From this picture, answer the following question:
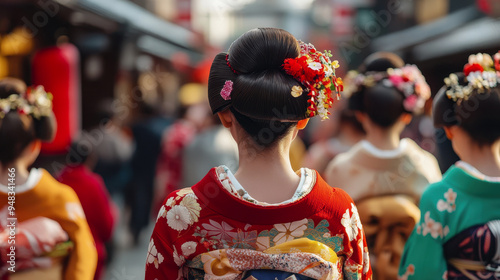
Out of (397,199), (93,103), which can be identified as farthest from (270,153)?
(93,103)

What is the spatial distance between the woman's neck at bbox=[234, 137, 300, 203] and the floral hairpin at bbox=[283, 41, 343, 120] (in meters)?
0.17

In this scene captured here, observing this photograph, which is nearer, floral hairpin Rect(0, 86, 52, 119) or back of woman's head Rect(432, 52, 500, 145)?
back of woman's head Rect(432, 52, 500, 145)

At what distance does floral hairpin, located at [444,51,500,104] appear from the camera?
2658mm

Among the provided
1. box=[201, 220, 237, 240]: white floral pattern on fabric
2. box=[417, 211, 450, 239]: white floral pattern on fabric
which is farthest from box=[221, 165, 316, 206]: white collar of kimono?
box=[417, 211, 450, 239]: white floral pattern on fabric

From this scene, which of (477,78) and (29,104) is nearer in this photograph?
(477,78)

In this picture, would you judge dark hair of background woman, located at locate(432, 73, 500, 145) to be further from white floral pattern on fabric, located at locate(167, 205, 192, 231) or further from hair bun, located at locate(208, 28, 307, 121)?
white floral pattern on fabric, located at locate(167, 205, 192, 231)

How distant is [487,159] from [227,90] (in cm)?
149

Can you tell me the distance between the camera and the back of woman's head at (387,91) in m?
3.50

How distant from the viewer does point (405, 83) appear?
11.7ft

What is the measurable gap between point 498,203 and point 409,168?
94cm

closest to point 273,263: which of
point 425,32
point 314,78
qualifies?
point 314,78

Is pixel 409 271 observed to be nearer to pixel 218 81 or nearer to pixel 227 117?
pixel 227 117

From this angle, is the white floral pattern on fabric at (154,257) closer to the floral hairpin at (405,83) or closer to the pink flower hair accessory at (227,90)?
the pink flower hair accessory at (227,90)

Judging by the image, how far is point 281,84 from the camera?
1.85m
